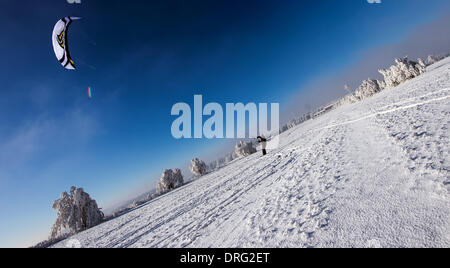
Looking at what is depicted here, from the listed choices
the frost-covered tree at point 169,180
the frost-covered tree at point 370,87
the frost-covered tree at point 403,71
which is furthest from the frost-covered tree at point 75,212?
the frost-covered tree at point 370,87

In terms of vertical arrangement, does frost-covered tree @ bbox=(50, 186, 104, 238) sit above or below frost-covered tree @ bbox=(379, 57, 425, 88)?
below

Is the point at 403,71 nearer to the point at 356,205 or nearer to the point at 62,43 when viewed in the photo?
the point at 356,205

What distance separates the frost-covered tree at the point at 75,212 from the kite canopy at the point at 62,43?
13539mm

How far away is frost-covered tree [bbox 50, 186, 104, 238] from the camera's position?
1673 cm

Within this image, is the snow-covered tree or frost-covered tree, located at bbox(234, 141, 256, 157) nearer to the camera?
the snow-covered tree

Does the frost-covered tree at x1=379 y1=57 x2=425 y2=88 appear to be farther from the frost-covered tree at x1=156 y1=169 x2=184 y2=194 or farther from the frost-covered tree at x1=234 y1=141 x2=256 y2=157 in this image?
the frost-covered tree at x1=156 y1=169 x2=184 y2=194

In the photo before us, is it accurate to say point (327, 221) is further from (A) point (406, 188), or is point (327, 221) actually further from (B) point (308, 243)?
(A) point (406, 188)

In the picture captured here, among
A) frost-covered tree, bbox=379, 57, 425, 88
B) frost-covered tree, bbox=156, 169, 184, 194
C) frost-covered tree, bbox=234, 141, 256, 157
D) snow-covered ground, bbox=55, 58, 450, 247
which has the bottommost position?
frost-covered tree, bbox=156, 169, 184, 194

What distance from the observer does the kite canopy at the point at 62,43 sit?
14.6 meters

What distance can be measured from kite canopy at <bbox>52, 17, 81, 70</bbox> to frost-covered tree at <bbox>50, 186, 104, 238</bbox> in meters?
13.5

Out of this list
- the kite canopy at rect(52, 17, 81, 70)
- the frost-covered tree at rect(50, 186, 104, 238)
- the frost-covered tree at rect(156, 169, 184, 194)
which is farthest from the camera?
the frost-covered tree at rect(156, 169, 184, 194)

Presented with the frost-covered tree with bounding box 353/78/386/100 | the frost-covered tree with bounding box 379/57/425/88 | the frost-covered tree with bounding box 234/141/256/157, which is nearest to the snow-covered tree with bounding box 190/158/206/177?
the frost-covered tree with bounding box 234/141/256/157
